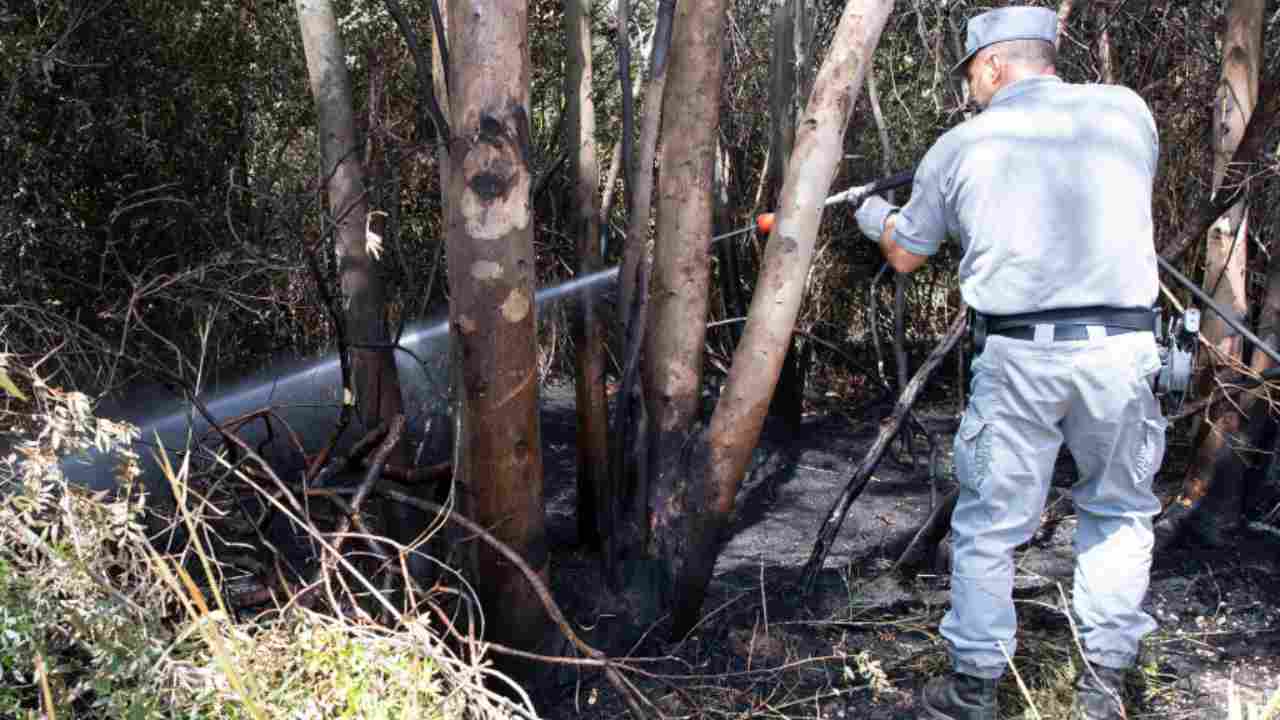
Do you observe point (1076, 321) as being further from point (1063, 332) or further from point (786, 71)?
→ point (786, 71)

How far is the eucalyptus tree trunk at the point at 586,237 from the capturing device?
4.79 m

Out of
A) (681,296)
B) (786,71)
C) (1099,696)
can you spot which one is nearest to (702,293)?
(681,296)

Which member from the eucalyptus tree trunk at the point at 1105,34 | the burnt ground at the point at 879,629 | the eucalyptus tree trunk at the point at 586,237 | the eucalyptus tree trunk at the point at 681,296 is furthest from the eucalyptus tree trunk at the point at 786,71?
the eucalyptus tree trunk at the point at 681,296

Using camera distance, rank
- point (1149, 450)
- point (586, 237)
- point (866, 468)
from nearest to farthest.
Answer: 1. point (1149, 450)
2. point (866, 468)
3. point (586, 237)

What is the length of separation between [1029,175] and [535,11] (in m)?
5.33

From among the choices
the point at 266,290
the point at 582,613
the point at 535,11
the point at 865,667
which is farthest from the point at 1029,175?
the point at 535,11

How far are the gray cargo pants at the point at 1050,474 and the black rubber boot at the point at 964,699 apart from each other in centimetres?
4

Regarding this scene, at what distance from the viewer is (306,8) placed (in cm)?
455

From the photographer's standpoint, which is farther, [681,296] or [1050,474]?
[681,296]

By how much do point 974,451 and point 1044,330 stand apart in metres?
0.41

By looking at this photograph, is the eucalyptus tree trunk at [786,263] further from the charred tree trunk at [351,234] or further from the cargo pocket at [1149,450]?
the charred tree trunk at [351,234]

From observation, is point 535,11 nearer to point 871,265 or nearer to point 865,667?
point 871,265

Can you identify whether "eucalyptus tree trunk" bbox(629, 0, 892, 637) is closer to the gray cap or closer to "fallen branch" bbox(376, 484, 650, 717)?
the gray cap

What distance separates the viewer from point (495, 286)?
330 cm
